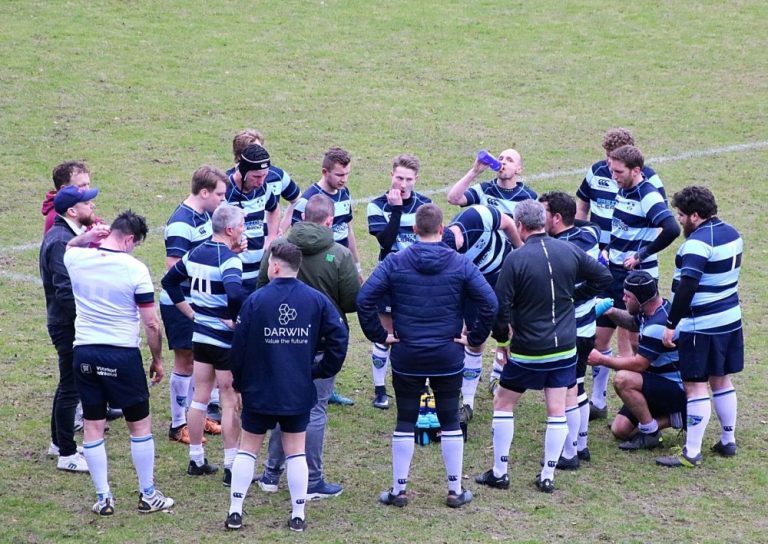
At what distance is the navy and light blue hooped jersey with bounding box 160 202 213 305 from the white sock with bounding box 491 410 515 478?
268 cm

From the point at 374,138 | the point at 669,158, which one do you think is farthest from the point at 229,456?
the point at 669,158

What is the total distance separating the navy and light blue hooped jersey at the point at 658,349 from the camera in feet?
29.7

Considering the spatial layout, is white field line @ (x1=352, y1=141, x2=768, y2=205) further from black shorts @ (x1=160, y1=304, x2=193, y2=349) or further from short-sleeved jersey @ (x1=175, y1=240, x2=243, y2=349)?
short-sleeved jersey @ (x1=175, y1=240, x2=243, y2=349)

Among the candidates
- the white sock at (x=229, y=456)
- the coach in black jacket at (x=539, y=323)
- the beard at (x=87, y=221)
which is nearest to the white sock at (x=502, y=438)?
the coach in black jacket at (x=539, y=323)

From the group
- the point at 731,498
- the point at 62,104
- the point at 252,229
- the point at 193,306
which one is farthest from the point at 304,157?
the point at 731,498

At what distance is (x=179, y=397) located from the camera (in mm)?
9242

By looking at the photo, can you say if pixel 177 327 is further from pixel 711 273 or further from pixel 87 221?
pixel 711 273

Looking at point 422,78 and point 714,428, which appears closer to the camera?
point 714,428

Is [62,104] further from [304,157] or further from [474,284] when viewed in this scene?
[474,284]

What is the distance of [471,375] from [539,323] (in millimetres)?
1842

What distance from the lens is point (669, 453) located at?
9.19m

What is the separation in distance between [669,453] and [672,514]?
1228 millimetres

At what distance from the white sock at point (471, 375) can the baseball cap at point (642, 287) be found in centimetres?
152

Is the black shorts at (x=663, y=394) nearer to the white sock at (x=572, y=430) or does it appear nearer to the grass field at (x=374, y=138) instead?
the grass field at (x=374, y=138)
